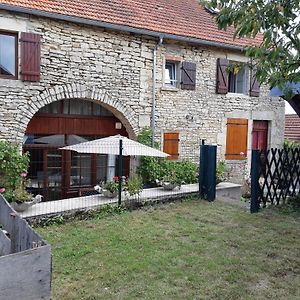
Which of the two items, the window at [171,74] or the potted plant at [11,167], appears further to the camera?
the window at [171,74]

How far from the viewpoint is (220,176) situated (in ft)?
37.6

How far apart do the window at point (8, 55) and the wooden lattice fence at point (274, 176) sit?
6.06 meters

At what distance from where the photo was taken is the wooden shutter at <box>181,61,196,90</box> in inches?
456

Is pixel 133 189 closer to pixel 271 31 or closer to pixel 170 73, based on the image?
pixel 170 73

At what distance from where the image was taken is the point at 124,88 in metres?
10.6

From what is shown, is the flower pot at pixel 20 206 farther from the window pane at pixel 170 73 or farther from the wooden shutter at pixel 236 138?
the wooden shutter at pixel 236 138

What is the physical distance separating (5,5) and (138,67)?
395 centimetres

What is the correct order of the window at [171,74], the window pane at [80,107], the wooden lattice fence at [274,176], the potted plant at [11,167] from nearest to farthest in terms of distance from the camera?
A: the wooden lattice fence at [274,176] < the potted plant at [11,167] < the window pane at [80,107] < the window at [171,74]

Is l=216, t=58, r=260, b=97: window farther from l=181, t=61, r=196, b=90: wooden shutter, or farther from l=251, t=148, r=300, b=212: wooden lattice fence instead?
l=251, t=148, r=300, b=212: wooden lattice fence

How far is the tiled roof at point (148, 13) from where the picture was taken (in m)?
9.44

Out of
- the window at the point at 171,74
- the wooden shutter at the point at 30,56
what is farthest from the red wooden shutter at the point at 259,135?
the wooden shutter at the point at 30,56

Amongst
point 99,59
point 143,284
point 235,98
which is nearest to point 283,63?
point 143,284

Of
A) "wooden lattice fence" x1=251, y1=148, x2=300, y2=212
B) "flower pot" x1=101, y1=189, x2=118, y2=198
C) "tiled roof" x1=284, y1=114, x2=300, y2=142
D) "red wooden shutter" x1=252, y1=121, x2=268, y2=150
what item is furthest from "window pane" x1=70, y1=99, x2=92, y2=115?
"tiled roof" x1=284, y1=114, x2=300, y2=142

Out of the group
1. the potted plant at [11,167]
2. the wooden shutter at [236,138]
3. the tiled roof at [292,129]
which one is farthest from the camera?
the tiled roof at [292,129]
